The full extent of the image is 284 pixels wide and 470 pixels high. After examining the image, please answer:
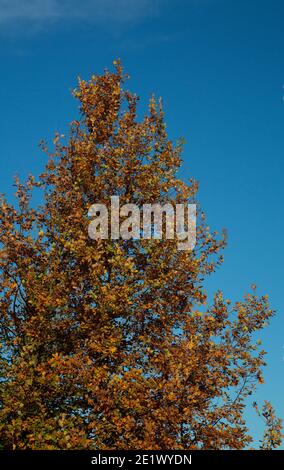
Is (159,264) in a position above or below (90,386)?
above

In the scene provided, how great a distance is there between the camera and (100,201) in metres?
28.4

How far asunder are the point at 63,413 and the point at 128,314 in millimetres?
4462

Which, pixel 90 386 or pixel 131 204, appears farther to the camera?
pixel 131 204

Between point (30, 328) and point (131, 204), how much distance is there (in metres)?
6.91

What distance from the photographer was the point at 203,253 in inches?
1113

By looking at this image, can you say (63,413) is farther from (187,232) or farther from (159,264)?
(187,232)

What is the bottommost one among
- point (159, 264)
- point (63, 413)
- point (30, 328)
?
point (63, 413)
